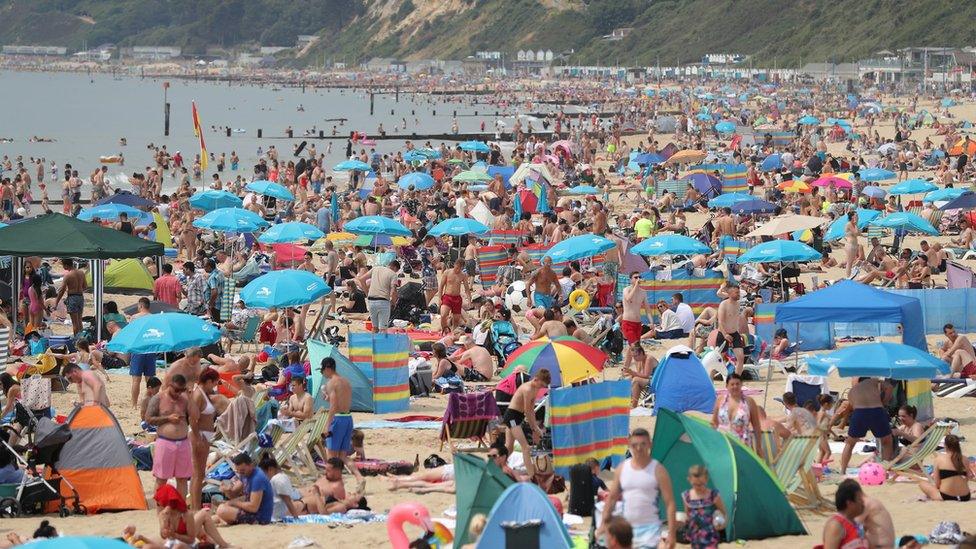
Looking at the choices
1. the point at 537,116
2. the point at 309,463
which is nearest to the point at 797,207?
the point at 309,463

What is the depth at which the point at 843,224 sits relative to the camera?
20.1m

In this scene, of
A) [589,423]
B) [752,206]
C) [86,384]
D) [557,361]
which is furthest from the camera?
[752,206]

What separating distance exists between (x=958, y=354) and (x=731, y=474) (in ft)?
18.9

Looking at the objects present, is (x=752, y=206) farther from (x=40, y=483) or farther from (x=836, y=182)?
(x=40, y=483)

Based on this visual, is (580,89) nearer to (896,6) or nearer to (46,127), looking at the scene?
(896,6)

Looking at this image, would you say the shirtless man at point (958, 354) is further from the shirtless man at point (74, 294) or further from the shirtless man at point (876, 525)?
the shirtless man at point (74, 294)

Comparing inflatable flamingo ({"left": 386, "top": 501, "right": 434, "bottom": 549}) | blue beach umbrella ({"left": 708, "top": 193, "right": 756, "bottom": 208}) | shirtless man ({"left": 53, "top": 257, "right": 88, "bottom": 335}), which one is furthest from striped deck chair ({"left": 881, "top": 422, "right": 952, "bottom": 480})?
blue beach umbrella ({"left": 708, "top": 193, "right": 756, "bottom": 208})

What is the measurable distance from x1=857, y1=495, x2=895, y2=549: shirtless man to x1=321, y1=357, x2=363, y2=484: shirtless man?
4118mm

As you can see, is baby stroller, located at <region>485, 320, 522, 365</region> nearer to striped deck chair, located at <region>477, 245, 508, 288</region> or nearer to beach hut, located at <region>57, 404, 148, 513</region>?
striped deck chair, located at <region>477, 245, 508, 288</region>

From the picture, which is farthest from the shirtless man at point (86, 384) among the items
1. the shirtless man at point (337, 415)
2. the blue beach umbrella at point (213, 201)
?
the blue beach umbrella at point (213, 201)

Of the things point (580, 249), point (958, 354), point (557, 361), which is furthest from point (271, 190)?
point (557, 361)

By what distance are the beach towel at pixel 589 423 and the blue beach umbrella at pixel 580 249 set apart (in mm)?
6773

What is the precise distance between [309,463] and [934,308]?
7785mm

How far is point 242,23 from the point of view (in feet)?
592
